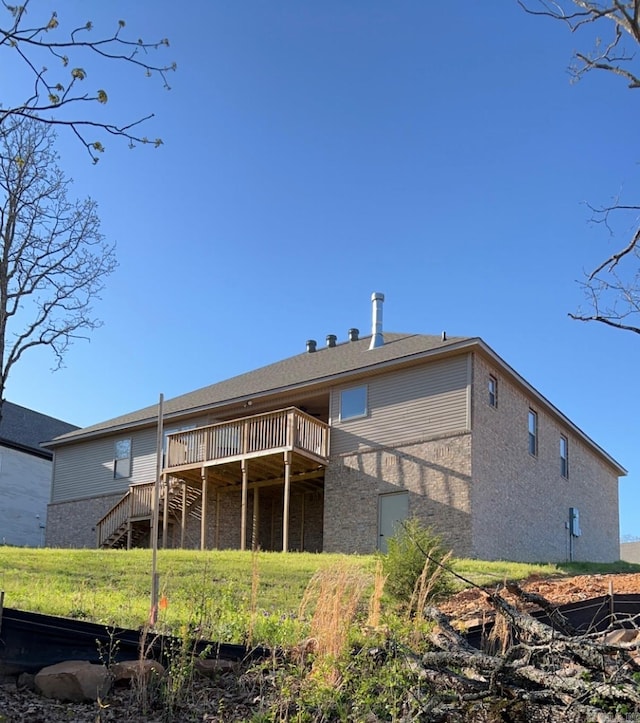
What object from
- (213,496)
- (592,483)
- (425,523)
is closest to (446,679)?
(425,523)

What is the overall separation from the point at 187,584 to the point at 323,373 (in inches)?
448

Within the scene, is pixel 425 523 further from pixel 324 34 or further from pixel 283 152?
pixel 324 34

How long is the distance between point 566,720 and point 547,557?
17866 mm

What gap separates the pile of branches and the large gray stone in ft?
7.23

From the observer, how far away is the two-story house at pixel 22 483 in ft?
97.6

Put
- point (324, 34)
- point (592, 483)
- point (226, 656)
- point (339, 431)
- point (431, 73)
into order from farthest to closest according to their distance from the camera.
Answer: point (592, 483) → point (339, 431) → point (431, 73) → point (324, 34) → point (226, 656)

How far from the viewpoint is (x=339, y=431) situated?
2144cm

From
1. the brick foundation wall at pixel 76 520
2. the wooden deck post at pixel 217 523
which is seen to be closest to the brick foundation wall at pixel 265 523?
the wooden deck post at pixel 217 523

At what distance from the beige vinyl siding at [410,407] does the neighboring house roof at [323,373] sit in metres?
0.37

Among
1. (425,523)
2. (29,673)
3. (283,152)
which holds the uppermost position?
(283,152)

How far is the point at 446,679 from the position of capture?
204 inches

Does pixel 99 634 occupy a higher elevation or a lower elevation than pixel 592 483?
lower

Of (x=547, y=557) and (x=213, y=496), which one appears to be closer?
(x=547, y=557)

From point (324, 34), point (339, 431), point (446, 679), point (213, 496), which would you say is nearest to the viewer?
point (446, 679)
